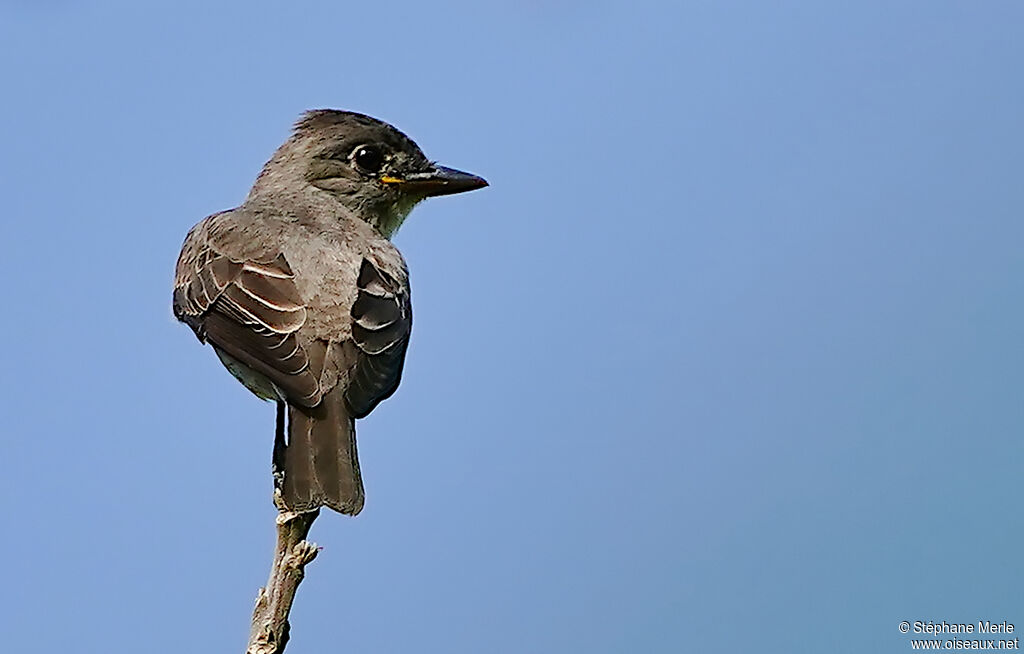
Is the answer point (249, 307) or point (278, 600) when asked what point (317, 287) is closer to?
point (249, 307)

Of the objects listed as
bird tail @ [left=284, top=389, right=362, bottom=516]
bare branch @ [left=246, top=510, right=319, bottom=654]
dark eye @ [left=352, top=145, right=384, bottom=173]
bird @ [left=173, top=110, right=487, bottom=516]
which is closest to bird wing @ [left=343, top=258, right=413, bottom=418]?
bird @ [left=173, top=110, right=487, bottom=516]

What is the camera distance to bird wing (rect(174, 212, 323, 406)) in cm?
560

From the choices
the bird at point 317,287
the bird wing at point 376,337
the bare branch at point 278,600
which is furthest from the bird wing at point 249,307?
the bare branch at point 278,600

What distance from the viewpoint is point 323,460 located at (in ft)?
16.8

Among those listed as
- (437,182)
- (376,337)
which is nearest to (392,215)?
(437,182)

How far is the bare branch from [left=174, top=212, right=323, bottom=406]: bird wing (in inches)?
50.2

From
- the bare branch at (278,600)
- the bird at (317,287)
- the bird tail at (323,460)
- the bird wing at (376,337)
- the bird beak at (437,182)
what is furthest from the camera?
the bird beak at (437,182)

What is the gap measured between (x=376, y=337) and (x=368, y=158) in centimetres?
215

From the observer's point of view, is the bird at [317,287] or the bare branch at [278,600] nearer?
the bare branch at [278,600]

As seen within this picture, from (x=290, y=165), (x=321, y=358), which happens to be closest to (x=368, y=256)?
(x=321, y=358)

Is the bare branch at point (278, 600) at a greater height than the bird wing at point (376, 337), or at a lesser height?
lesser

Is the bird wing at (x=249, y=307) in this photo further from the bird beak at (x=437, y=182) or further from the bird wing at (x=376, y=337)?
the bird beak at (x=437, y=182)

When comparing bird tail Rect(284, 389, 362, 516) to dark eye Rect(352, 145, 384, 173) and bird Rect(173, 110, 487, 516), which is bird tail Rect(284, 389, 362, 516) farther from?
dark eye Rect(352, 145, 384, 173)

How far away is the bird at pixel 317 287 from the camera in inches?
210
